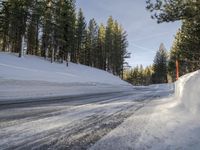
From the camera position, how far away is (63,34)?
155 ft

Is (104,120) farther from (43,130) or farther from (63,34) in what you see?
(63,34)

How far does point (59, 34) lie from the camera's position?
1786 inches

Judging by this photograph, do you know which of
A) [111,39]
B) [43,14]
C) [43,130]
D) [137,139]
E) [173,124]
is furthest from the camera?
[111,39]

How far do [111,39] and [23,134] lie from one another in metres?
65.5

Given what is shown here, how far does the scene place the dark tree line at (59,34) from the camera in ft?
128

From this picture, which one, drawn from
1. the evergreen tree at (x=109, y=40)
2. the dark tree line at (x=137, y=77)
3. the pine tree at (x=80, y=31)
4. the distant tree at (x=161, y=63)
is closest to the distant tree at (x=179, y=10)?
the pine tree at (x=80, y=31)

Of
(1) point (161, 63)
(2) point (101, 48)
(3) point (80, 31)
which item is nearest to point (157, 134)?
(3) point (80, 31)

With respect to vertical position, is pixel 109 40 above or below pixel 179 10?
above

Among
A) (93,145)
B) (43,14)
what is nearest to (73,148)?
(93,145)

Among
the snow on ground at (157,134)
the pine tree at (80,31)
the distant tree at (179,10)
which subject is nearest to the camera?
the snow on ground at (157,134)

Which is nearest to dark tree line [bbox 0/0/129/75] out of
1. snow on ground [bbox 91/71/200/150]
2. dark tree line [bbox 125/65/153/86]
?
snow on ground [bbox 91/71/200/150]

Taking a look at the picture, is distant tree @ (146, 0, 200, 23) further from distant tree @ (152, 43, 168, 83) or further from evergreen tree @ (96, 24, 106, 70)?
distant tree @ (152, 43, 168, 83)

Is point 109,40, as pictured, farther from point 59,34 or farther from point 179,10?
point 179,10

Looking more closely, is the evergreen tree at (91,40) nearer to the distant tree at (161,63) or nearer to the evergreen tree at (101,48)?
the evergreen tree at (101,48)
